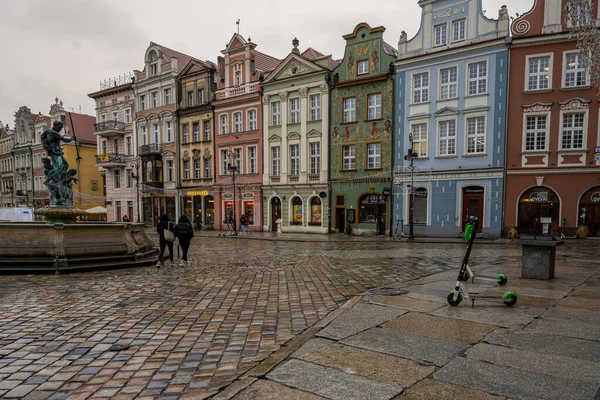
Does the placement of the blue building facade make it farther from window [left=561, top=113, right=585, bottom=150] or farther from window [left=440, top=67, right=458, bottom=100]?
window [left=561, top=113, right=585, bottom=150]

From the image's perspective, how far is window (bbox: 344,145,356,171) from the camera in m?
28.0

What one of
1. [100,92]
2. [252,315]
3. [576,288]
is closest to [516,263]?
[576,288]

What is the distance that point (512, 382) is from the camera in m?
3.56

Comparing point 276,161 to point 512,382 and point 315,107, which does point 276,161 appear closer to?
point 315,107

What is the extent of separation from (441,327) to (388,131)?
73.9 feet

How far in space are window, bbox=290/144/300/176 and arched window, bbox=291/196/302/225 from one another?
83.0 inches

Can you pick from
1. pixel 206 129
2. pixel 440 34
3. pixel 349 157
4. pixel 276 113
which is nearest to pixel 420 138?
pixel 349 157

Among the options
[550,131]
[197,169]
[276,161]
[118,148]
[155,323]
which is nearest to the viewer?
[155,323]

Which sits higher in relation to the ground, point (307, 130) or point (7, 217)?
point (307, 130)

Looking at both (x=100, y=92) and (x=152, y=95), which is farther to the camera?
(x=100, y=92)

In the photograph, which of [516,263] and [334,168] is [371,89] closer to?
[334,168]

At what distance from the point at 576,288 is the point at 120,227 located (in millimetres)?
12146

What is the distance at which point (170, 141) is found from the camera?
38.1m

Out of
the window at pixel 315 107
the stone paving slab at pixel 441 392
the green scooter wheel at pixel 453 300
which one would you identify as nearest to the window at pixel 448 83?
the window at pixel 315 107
